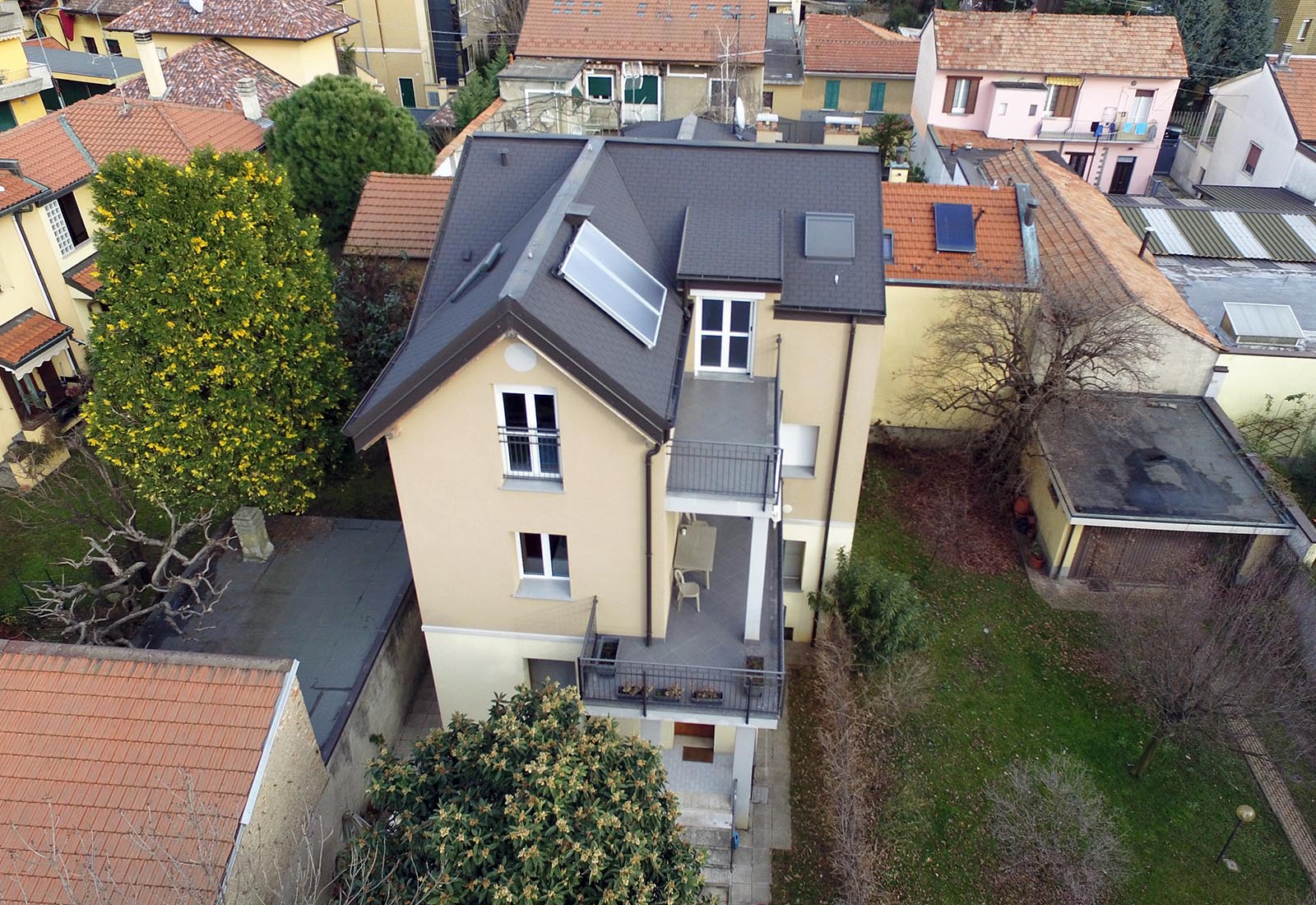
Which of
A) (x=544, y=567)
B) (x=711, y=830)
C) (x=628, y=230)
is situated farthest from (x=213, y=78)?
(x=711, y=830)

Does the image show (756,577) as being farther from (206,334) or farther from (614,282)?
(206,334)

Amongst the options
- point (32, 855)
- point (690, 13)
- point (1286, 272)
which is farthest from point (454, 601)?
point (690, 13)

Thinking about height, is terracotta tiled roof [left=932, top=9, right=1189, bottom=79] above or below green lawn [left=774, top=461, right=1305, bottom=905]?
above

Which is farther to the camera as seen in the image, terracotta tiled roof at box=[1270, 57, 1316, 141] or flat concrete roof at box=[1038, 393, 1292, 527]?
terracotta tiled roof at box=[1270, 57, 1316, 141]

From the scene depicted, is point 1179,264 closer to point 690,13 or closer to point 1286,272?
point 1286,272

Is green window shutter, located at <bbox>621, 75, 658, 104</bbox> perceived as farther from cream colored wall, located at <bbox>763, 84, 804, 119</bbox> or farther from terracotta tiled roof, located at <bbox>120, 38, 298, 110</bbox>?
terracotta tiled roof, located at <bbox>120, 38, 298, 110</bbox>

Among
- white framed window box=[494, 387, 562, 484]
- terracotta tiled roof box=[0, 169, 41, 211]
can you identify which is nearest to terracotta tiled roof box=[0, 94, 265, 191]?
terracotta tiled roof box=[0, 169, 41, 211]

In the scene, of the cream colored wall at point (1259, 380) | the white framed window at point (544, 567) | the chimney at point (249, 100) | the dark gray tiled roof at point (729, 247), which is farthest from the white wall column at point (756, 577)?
the chimney at point (249, 100)
